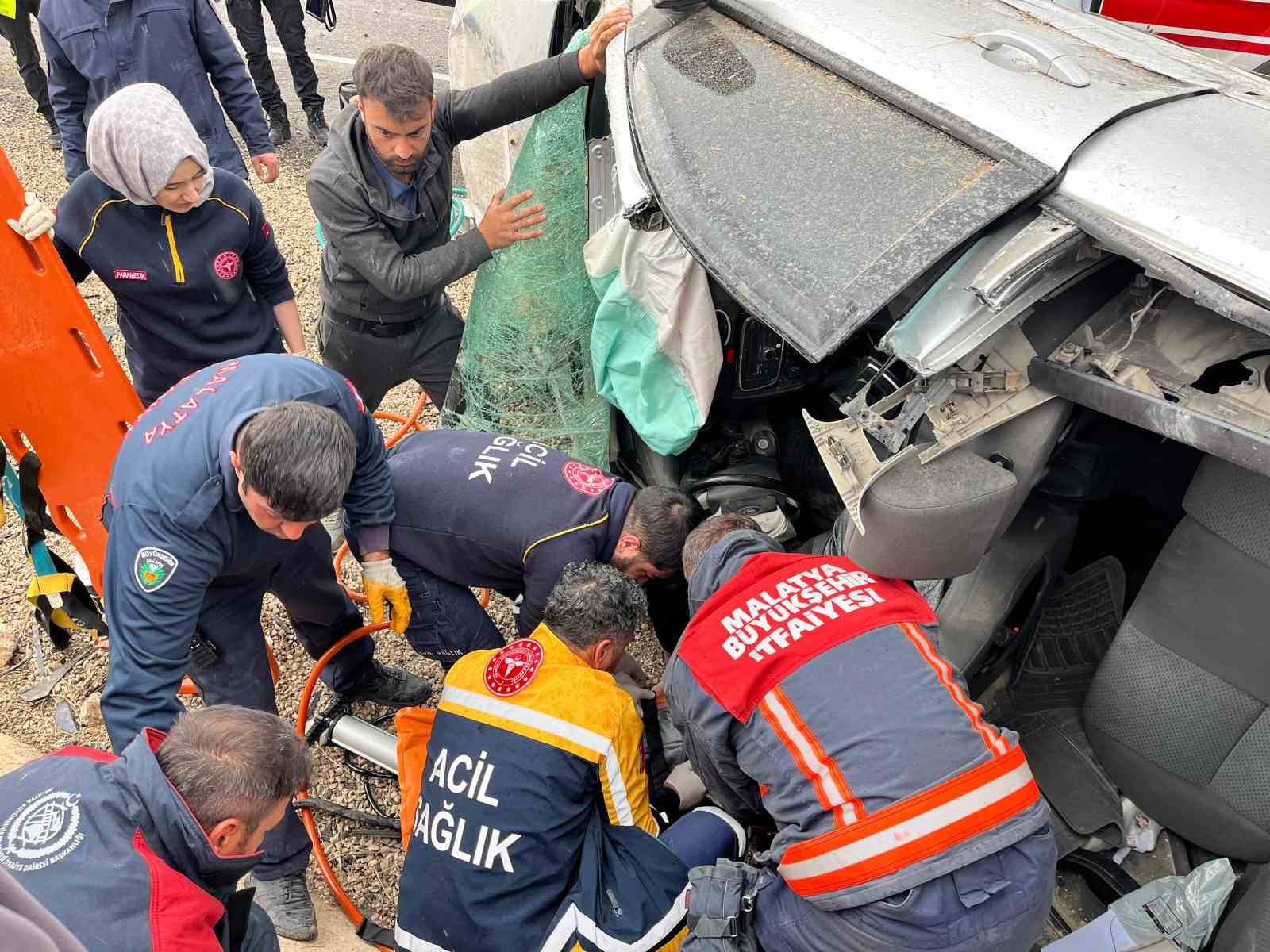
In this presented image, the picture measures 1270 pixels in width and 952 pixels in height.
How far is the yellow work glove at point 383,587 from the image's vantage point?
2.55 metres

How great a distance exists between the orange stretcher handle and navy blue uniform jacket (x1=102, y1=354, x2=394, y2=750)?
62 cm

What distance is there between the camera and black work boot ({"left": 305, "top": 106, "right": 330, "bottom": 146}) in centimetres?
574

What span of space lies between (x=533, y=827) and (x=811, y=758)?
58 centimetres

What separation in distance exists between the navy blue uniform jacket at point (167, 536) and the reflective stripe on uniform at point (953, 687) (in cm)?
143

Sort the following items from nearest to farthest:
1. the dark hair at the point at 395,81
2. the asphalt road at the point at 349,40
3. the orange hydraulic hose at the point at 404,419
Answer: the dark hair at the point at 395,81, the orange hydraulic hose at the point at 404,419, the asphalt road at the point at 349,40

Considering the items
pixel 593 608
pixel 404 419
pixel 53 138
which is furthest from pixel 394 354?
pixel 53 138

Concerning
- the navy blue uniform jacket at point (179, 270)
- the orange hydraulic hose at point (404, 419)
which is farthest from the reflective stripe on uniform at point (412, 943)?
the orange hydraulic hose at point (404, 419)

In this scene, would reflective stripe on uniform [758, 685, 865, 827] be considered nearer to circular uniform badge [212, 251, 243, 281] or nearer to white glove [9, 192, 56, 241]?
circular uniform badge [212, 251, 243, 281]

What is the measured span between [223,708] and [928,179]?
1603 millimetres

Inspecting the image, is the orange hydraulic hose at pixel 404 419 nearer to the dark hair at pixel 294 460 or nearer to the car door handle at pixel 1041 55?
the dark hair at pixel 294 460

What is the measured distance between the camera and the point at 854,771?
5.63ft

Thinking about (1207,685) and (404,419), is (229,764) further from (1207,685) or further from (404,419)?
(404,419)

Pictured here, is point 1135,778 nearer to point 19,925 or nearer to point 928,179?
point 928,179

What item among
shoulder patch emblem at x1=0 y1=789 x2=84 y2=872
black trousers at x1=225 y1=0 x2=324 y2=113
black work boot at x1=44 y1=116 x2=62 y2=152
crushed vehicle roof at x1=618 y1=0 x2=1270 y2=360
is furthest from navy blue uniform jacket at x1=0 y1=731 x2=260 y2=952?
black work boot at x1=44 y1=116 x2=62 y2=152
